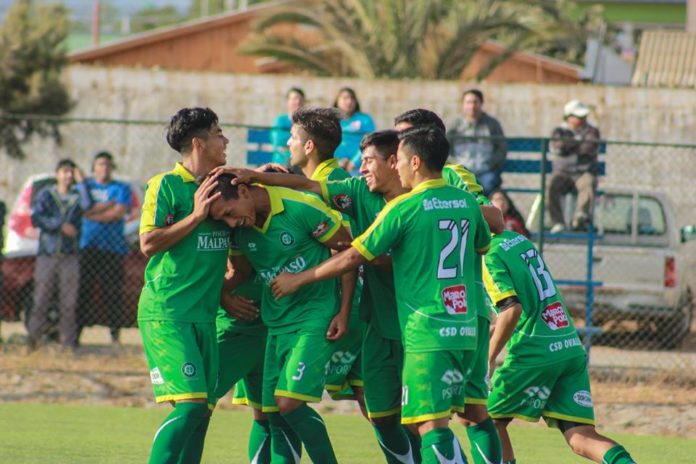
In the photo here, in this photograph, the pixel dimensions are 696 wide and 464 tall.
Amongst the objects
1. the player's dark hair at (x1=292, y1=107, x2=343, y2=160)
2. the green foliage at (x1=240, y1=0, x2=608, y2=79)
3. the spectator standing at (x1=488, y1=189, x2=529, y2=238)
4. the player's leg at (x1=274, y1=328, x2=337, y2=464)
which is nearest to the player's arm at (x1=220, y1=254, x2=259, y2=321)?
the player's leg at (x1=274, y1=328, x2=337, y2=464)

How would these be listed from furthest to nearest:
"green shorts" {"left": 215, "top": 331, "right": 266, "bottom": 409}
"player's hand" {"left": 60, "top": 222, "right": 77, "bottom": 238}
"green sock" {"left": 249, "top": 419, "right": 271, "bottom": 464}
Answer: "player's hand" {"left": 60, "top": 222, "right": 77, "bottom": 238}
"green sock" {"left": 249, "top": 419, "right": 271, "bottom": 464}
"green shorts" {"left": 215, "top": 331, "right": 266, "bottom": 409}

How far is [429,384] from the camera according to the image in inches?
249

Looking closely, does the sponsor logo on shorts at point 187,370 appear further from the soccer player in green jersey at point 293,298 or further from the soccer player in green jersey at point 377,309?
the soccer player in green jersey at point 377,309

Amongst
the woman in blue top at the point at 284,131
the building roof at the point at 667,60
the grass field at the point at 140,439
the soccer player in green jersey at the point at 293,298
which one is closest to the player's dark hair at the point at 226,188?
the soccer player in green jersey at the point at 293,298

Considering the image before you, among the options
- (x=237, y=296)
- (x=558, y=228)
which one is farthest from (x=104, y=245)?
(x=237, y=296)

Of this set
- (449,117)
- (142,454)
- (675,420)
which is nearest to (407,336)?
(142,454)

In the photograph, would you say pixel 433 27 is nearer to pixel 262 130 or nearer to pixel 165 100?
pixel 165 100

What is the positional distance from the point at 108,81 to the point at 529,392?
1429 cm

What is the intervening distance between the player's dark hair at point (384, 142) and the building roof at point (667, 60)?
612 inches

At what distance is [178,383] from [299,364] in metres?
0.64

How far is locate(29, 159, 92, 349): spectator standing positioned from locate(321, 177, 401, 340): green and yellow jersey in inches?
276

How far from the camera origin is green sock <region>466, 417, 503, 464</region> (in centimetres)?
696

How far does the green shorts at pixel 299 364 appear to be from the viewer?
6766 mm

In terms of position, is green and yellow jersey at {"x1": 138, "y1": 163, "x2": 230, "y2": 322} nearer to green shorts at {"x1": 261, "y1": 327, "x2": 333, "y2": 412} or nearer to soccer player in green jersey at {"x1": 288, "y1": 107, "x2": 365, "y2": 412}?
green shorts at {"x1": 261, "y1": 327, "x2": 333, "y2": 412}
